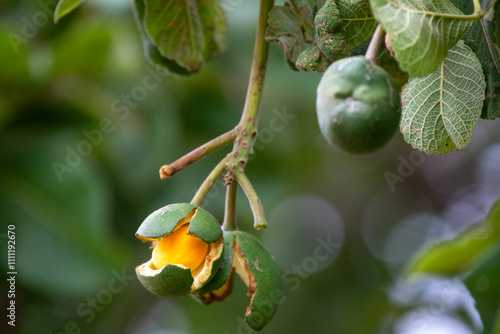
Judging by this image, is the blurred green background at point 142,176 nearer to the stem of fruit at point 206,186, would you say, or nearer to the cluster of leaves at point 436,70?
the cluster of leaves at point 436,70

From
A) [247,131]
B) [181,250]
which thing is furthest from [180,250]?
[247,131]

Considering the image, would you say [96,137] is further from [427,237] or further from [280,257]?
[427,237]

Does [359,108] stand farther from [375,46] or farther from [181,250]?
[181,250]

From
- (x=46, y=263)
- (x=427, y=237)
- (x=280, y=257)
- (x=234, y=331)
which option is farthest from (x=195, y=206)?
(x=427, y=237)

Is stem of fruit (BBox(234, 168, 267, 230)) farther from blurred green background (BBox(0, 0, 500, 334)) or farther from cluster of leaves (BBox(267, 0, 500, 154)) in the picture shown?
blurred green background (BBox(0, 0, 500, 334))

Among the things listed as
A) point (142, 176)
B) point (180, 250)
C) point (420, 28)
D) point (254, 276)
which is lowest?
point (142, 176)
